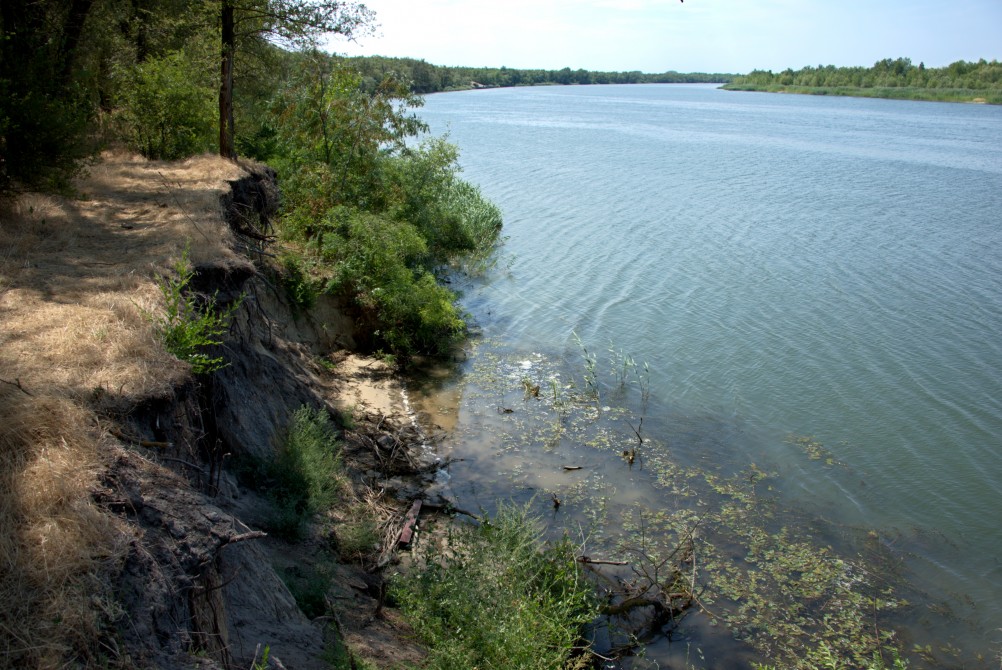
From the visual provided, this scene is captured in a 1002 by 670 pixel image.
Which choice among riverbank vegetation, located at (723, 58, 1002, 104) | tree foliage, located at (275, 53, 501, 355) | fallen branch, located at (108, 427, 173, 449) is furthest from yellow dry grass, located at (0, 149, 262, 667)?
riverbank vegetation, located at (723, 58, 1002, 104)

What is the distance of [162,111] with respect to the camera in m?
16.9

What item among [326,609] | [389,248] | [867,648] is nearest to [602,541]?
[867,648]

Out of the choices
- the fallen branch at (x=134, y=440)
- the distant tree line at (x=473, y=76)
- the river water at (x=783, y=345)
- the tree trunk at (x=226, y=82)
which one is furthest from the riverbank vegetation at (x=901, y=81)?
the fallen branch at (x=134, y=440)

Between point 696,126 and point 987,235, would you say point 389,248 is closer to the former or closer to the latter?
point 987,235

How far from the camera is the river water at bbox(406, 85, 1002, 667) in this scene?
12148 mm

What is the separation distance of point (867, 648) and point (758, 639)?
4.46 feet

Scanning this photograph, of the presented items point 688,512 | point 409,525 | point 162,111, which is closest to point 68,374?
point 409,525

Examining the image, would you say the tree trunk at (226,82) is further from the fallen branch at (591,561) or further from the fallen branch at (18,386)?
the fallen branch at (591,561)

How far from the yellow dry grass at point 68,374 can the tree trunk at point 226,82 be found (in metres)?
5.22

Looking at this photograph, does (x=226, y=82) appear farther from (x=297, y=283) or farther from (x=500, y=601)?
(x=500, y=601)

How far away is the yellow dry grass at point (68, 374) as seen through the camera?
403cm

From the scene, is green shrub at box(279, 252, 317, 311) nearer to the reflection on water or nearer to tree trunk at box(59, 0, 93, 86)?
the reflection on water

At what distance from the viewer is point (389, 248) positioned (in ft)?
59.0

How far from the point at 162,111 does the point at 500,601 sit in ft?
48.3
